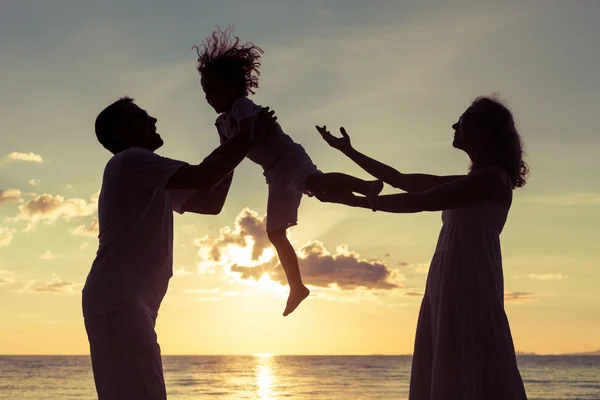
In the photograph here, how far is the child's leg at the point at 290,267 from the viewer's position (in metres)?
5.40

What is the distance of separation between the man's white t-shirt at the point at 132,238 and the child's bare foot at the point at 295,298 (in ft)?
5.83

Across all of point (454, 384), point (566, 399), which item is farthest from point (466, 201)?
point (566, 399)

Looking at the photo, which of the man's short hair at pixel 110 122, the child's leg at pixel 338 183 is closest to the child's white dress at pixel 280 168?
the child's leg at pixel 338 183

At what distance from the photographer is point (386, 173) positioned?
5.06 metres

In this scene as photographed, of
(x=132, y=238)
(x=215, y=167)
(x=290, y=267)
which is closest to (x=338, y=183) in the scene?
(x=290, y=267)

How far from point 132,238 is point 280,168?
5.40 ft

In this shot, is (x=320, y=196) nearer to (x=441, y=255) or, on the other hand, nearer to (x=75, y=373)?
(x=441, y=255)

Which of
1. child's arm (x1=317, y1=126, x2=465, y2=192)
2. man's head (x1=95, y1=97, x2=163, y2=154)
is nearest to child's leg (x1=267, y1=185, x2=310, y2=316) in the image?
child's arm (x1=317, y1=126, x2=465, y2=192)

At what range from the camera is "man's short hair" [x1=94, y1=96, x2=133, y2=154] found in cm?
399

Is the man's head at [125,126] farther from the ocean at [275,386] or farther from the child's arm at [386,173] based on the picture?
the ocean at [275,386]

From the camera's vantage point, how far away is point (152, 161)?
3701mm

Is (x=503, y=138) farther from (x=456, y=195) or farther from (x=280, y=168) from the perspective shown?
(x=280, y=168)

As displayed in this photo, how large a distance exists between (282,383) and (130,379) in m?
43.6

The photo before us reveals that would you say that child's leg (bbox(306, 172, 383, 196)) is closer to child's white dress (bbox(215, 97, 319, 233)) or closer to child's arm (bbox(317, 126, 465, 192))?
child's white dress (bbox(215, 97, 319, 233))
